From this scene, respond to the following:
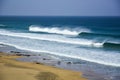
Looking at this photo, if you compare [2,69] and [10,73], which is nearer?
[10,73]

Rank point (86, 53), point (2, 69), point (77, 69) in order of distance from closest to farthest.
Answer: point (2, 69) < point (77, 69) < point (86, 53)

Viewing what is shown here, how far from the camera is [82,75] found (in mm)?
8281

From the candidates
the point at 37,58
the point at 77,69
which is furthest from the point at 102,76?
the point at 37,58

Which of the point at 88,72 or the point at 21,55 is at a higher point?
the point at 21,55

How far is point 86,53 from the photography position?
12266mm

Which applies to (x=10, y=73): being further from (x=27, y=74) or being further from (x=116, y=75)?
(x=116, y=75)

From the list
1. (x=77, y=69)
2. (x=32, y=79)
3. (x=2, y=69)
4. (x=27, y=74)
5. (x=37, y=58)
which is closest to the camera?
(x=32, y=79)

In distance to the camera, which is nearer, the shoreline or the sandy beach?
the sandy beach

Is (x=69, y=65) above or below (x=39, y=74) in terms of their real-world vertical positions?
above

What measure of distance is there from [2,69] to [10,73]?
82cm

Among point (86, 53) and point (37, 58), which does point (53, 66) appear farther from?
point (86, 53)

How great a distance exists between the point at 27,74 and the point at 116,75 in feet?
9.20

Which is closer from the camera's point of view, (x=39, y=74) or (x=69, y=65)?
(x=39, y=74)

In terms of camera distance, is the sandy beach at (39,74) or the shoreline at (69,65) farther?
the shoreline at (69,65)
